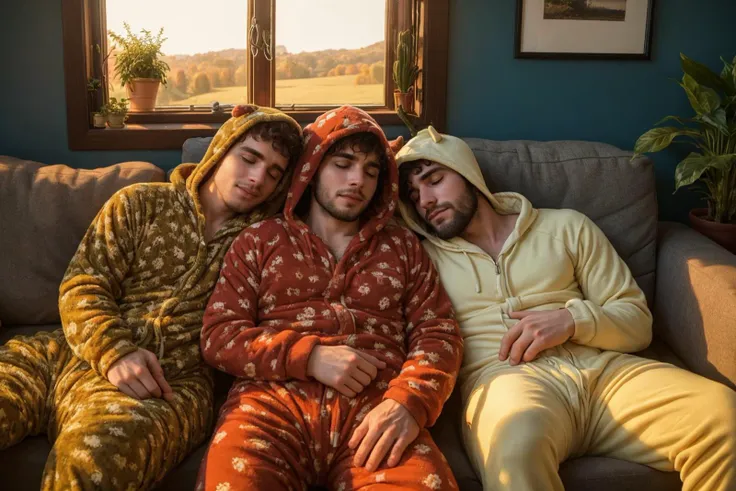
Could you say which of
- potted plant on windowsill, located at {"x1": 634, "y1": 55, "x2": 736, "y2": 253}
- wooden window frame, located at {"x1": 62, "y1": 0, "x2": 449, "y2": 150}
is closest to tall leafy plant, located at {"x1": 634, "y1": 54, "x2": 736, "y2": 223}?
potted plant on windowsill, located at {"x1": 634, "y1": 55, "x2": 736, "y2": 253}

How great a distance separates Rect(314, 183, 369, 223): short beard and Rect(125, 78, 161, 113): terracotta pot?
1033mm

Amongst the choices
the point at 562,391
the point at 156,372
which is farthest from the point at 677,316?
the point at 156,372

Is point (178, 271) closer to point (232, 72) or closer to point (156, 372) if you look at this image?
point (156, 372)

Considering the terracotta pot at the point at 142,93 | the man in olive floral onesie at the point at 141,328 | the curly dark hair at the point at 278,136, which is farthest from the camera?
the terracotta pot at the point at 142,93

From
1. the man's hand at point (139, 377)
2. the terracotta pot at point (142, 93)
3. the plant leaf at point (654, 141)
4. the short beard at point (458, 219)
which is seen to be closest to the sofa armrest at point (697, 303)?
the plant leaf at point (654, 141)

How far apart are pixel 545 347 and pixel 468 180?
0.54 meters

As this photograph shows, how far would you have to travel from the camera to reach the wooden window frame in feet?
8.05

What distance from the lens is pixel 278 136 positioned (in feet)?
6.50

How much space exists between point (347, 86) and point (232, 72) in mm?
450

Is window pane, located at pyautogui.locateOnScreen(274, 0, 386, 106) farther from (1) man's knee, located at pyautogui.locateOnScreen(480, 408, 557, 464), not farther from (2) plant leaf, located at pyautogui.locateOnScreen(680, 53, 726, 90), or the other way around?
(1) man's knee, located at pyautogui.locateOnScreen(480, 408, 557, 464)

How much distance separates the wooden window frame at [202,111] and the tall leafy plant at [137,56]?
78 millimetres

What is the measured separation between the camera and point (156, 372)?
173 cm

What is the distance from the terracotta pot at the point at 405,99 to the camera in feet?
8.89

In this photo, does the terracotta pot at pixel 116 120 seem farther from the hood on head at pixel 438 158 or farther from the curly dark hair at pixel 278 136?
the hood on head at pixel 438 158
